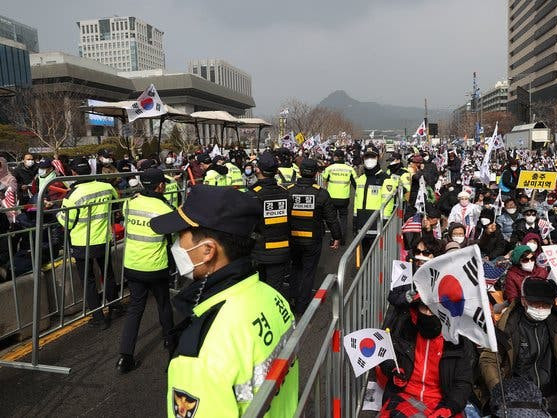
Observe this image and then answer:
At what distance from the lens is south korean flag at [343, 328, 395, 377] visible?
2.61 meters

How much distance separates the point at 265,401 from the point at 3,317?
4.59 meters

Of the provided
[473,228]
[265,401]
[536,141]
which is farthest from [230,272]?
[536,141]

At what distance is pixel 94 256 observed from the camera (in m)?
5.58

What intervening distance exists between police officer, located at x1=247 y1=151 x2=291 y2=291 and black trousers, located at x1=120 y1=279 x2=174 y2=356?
110 centimetres

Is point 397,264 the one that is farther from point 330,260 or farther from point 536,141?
point 536,141

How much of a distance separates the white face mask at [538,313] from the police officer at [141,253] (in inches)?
127

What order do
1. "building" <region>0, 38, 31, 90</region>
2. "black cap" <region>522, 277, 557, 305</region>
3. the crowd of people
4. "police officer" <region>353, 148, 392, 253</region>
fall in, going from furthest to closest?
"building" <region>0, 38, 31, 90</region> → "police officer" <region>353, 148, 392, 253</region> → "black cap" <region>522, 277, 557, 305</region> → the crowd of people

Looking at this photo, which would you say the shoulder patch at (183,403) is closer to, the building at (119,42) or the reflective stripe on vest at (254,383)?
the reflective stripe on vest at (254,383)

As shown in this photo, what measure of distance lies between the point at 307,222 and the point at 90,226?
2510 mm

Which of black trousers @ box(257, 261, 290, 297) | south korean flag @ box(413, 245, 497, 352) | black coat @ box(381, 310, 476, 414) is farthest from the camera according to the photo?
black trousers @ box(257, 261, 290, 297)

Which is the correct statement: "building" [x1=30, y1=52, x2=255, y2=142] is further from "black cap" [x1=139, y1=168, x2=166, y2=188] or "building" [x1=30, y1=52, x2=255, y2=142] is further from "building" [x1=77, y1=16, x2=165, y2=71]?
"building" [x1=77, y1=16, x2=165, y2=71]

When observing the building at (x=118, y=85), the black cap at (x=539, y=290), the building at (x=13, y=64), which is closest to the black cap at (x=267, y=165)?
the black cap at (x=539, y=290)

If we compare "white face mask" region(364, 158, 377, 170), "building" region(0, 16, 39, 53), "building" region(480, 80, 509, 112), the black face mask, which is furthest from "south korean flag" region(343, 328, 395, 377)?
"building" region(480, 80, 509, 112)

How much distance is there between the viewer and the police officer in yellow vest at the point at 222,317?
145 cm
